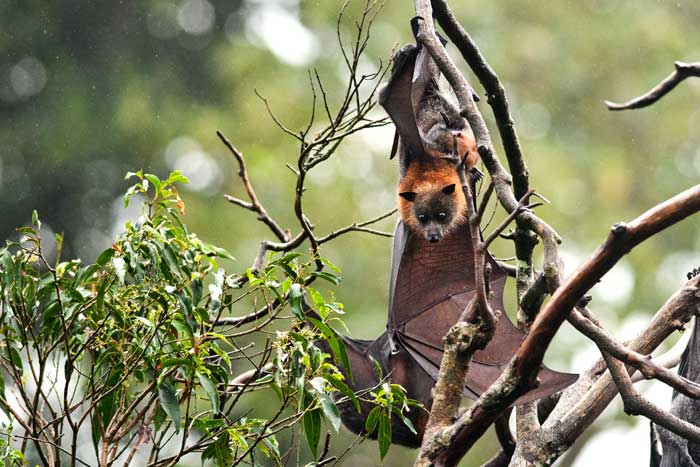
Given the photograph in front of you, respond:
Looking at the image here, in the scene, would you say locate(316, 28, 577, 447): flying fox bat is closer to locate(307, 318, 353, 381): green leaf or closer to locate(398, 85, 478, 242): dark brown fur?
locate(398, 85, 478, 242): dark brown fur

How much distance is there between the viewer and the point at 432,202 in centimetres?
548

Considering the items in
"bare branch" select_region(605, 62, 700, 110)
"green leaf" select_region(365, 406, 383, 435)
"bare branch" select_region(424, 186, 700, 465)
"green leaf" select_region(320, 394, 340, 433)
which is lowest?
"bare branch" select_region(424, 186, 700, 465)

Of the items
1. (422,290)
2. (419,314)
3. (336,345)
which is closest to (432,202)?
(422,290)

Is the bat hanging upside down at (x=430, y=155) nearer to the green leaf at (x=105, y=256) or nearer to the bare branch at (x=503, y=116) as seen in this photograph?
the bare branch at (x=503, y=116)

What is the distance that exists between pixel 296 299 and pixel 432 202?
2303 mm

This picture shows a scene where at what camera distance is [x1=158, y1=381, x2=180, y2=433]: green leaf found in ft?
10.1

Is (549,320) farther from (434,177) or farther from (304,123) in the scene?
(304,123)

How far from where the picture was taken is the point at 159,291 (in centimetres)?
331

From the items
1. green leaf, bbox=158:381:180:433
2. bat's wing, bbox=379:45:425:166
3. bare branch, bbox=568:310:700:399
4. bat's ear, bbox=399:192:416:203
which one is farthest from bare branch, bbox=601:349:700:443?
bat's ear, bbox=399:192:416:203

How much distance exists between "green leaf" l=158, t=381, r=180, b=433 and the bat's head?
2.42 meters

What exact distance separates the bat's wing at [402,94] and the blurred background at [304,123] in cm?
563

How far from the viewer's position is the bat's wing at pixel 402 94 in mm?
4562

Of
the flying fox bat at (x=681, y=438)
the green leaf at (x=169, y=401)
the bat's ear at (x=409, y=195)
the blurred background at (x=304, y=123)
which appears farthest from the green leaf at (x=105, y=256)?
the blurred background at (x=304, y=123)

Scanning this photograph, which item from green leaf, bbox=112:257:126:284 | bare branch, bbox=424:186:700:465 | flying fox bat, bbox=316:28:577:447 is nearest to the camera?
bare branch, bbox=424:186:700:465
